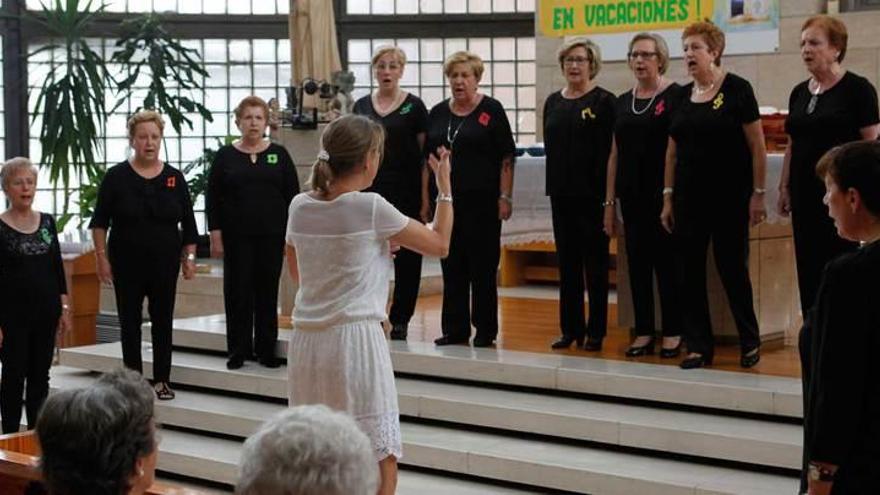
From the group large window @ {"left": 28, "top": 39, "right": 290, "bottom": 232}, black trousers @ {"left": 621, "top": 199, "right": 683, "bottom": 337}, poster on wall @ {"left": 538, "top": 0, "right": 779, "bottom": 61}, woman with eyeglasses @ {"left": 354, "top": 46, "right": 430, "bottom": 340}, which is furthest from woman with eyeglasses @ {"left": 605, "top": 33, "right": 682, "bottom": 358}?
large window @ {"left": 28, "top": 39, "right": 290, "bottom": 232}

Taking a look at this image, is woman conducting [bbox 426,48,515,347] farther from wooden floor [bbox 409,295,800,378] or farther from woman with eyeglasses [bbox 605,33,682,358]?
woman with eyeglasses [bbox 605,33,682,358]

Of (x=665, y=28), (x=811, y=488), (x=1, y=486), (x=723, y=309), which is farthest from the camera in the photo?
(x=665, y=28)

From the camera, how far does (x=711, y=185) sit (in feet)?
20.4

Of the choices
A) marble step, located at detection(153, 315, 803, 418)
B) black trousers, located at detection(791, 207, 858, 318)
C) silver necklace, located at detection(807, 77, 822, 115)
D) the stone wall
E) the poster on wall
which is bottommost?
marble step, located at detection(153, 315, 803, 418)

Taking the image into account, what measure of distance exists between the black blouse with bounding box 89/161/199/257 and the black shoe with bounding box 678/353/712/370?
8.24 ft

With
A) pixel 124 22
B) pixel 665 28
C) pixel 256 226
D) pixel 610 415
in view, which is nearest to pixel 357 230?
pixel 610 415

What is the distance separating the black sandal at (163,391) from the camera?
23.7ft

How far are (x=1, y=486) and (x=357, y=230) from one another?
1.22m

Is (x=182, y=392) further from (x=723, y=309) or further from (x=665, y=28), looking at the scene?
(x=665, y=28)

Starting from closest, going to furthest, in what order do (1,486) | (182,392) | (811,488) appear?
(811,488)
(1,486)
(182,392)

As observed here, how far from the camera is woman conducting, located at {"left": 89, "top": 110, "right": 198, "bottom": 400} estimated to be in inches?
268

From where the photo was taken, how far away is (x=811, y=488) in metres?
3.15

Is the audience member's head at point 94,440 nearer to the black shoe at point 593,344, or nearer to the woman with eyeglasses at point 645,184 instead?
the woman with eyeglasses at point 645,184

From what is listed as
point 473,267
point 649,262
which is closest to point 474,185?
point 473,267
